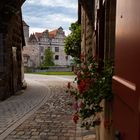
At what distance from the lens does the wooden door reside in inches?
68.5

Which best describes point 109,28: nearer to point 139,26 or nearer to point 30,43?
point 139,26

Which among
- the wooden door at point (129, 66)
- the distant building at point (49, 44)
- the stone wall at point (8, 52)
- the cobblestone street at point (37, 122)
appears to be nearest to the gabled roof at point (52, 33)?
the distant building at point (49, 44)

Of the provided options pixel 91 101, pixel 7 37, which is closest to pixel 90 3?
pixel 7 37

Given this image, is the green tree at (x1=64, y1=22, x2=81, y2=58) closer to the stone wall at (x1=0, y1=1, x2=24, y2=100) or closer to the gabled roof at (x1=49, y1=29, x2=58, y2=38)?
the stone wall at (x1=0, y1=1, x2=24, y2=100)

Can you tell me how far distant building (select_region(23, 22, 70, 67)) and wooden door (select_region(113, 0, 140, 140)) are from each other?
273 ft

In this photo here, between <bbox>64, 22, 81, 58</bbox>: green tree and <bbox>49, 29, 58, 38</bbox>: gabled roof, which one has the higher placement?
<bbox>49, 29, 58, 38</bbox>: gabled roof

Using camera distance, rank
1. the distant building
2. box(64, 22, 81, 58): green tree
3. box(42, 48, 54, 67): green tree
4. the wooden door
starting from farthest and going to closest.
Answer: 1. the distant building
2. box(42, 48, 54, 67): green tree
3. box(64, 22, 81, 58): green tree
4. the wooden door

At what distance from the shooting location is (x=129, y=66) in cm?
196

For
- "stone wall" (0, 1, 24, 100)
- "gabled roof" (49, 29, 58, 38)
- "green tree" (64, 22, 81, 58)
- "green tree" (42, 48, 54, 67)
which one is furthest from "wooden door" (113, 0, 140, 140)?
"gabled roof" (49, 29, 58, 38)

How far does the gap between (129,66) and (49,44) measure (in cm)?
9130

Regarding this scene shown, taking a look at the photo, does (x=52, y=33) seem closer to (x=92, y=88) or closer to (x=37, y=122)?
(x=37, y=122)

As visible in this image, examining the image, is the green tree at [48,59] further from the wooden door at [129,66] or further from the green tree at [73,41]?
the wooden door at [129,66]

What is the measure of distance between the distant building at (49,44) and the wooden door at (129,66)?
83.4 meters

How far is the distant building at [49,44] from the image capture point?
87.8 m
